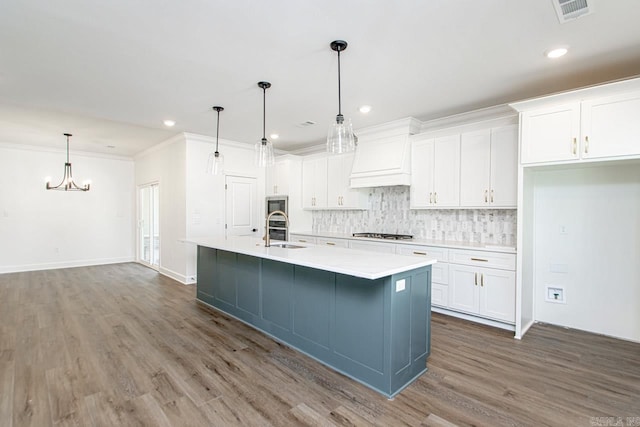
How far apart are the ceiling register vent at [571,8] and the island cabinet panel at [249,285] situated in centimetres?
322

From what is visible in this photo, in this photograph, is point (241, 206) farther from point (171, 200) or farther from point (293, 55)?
point (293, 55)

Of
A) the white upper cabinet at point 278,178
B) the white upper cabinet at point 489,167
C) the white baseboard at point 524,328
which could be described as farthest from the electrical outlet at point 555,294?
the white upper cabinet at point 278,178

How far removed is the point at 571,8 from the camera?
2041 mm

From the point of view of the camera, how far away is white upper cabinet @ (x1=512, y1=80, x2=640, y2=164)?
2709mm

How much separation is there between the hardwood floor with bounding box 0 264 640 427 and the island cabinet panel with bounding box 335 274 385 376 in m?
0.20

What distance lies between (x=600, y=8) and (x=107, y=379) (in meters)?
4.38

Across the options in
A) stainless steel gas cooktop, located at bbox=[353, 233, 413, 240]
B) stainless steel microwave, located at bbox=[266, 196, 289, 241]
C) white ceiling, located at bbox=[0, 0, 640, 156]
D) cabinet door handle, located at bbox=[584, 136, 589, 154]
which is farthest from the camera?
stainless steel microwave, located at bbox=[266, 196, 289, 241]

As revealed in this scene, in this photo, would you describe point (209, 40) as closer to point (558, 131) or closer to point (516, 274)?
point (558, 131)

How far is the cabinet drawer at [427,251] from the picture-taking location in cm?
389

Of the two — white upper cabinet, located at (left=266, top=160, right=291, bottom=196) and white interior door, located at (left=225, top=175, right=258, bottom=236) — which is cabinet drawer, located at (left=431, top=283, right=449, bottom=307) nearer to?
white upper cabinet, located at (left=266, top=160, right=291, bottom=196)

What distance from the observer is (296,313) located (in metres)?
2.96

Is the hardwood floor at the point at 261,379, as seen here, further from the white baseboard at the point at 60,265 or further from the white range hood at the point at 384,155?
the white baseboard at the point at 60,265

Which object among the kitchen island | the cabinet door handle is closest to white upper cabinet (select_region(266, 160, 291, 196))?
the kitchen island

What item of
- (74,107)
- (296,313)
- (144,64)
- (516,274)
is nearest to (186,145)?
(74,107)
